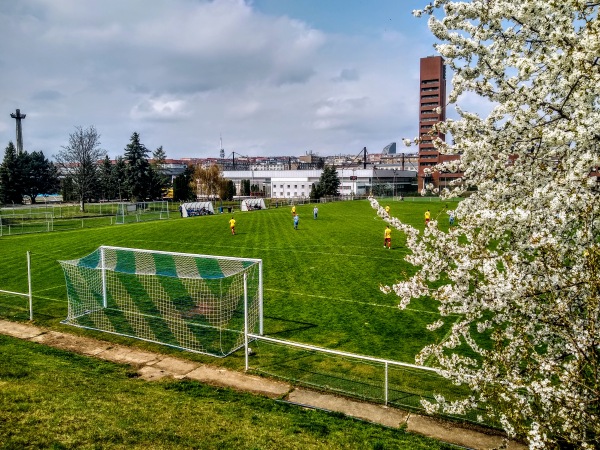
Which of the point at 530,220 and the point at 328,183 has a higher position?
the point at 328,183

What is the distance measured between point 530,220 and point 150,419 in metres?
6.79

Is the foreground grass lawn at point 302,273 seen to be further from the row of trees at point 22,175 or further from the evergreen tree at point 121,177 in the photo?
the row of trees at point 22,175

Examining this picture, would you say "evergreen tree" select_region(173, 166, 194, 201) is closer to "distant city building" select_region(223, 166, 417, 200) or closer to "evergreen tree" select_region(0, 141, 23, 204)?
"evergreen tree" select_region(0, 141, 23, 204)

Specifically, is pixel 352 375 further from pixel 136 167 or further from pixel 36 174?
pixel 36 174

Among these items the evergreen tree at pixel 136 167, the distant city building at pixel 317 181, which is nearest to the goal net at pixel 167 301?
the evergreen tree at pixel 136 167

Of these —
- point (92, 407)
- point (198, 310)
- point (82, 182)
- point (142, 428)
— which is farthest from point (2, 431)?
point (82, 182)

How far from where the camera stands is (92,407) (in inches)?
309

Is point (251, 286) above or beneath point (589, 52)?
beneath

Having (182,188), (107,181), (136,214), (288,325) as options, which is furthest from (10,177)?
(288,325)

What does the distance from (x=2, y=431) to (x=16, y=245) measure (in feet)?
96.4

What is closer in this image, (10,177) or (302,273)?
(302,273)

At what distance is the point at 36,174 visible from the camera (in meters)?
87.1

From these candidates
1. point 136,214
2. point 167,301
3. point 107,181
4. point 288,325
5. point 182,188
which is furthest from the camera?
point 182,188

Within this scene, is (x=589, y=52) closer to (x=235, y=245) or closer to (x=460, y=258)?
(x=460, y=258)
